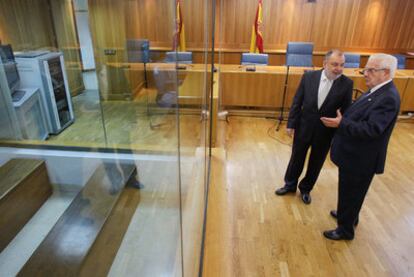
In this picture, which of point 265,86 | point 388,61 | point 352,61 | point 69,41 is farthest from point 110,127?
point 352,61

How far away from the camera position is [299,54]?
5.89 m

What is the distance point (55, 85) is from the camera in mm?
4555

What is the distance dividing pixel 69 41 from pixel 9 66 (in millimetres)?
2608

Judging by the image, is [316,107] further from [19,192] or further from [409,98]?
[409,98]

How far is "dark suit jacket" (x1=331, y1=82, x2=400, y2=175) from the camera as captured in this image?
1.83m

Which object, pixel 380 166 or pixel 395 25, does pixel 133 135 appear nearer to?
pixel 380 166

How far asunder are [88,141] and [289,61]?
4282 mm

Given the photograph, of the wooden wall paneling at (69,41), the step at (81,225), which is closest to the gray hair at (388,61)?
the step at (81,225)

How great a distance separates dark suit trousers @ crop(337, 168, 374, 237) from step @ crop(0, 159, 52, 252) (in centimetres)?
278

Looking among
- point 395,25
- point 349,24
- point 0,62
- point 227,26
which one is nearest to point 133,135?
point 0,62

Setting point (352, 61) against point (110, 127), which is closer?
point (110, 127)

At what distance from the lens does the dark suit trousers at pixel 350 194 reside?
2105mm

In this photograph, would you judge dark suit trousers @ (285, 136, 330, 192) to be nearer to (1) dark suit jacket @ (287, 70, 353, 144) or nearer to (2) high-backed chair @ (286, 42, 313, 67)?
(1) dark suit jacket @ (287, 70, 353, 144)

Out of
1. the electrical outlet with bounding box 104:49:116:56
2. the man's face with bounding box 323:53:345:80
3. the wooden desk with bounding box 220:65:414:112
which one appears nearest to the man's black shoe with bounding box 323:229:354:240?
the man's face with bounding box 323:53:345:80
